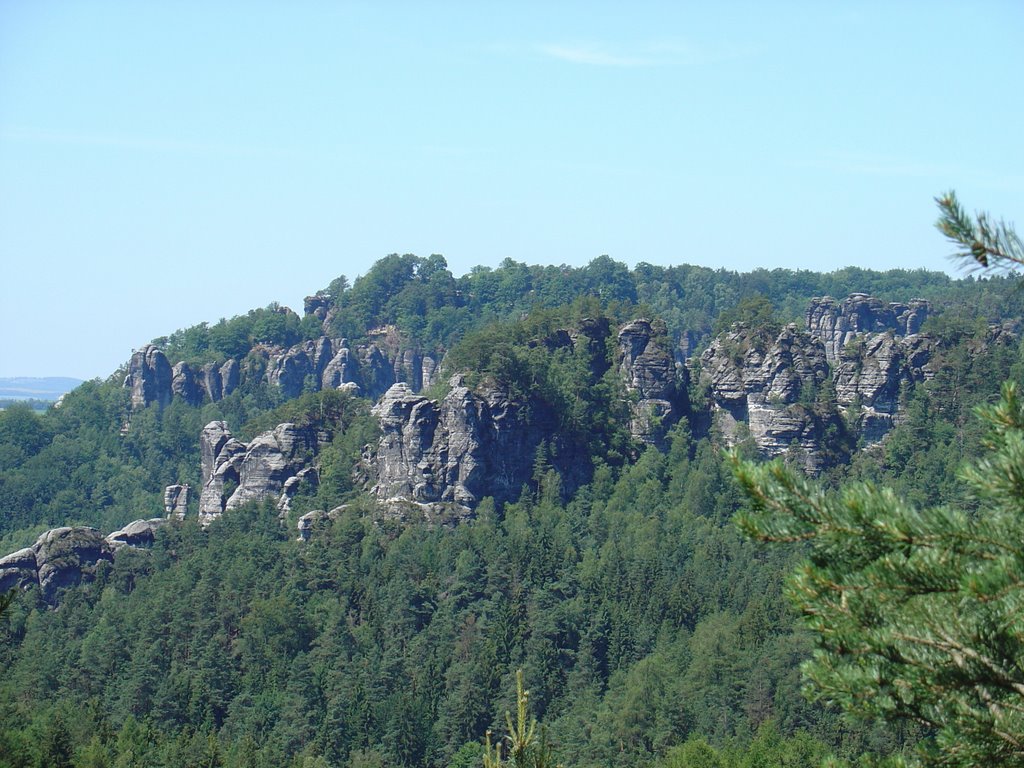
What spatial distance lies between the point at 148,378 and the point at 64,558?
38.5 metres

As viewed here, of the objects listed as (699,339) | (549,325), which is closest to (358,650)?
(549,325)

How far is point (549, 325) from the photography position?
71.9 m

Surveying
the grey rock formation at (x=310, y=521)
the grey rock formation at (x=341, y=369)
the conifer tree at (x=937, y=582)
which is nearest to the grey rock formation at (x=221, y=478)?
the grey rock formation at (x=310, y=521)

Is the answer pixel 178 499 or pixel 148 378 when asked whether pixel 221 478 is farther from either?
pixel 148 378

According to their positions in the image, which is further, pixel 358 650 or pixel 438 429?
pixel 438 429

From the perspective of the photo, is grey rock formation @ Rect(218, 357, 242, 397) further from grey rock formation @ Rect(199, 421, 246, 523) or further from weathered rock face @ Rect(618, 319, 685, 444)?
weathered rock face @ Rect(618, 319, 685, 444)

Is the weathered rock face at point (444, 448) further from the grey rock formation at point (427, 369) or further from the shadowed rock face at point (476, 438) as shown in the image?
the grey rock formation at point (427, 369)

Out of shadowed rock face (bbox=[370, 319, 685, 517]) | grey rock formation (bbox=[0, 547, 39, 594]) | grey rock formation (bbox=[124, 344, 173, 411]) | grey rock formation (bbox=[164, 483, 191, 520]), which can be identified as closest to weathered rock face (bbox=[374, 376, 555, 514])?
shadowed rock face (bbox=[370, 319, 685, 517])

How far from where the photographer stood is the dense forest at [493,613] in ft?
150

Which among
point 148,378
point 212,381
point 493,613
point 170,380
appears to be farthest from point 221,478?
point 212,381

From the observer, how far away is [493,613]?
54.9 metres

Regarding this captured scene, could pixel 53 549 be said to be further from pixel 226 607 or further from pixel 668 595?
pixel 668 595

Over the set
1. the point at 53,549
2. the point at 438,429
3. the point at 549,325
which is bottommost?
the point at 53,549

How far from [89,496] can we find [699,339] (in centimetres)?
5152
